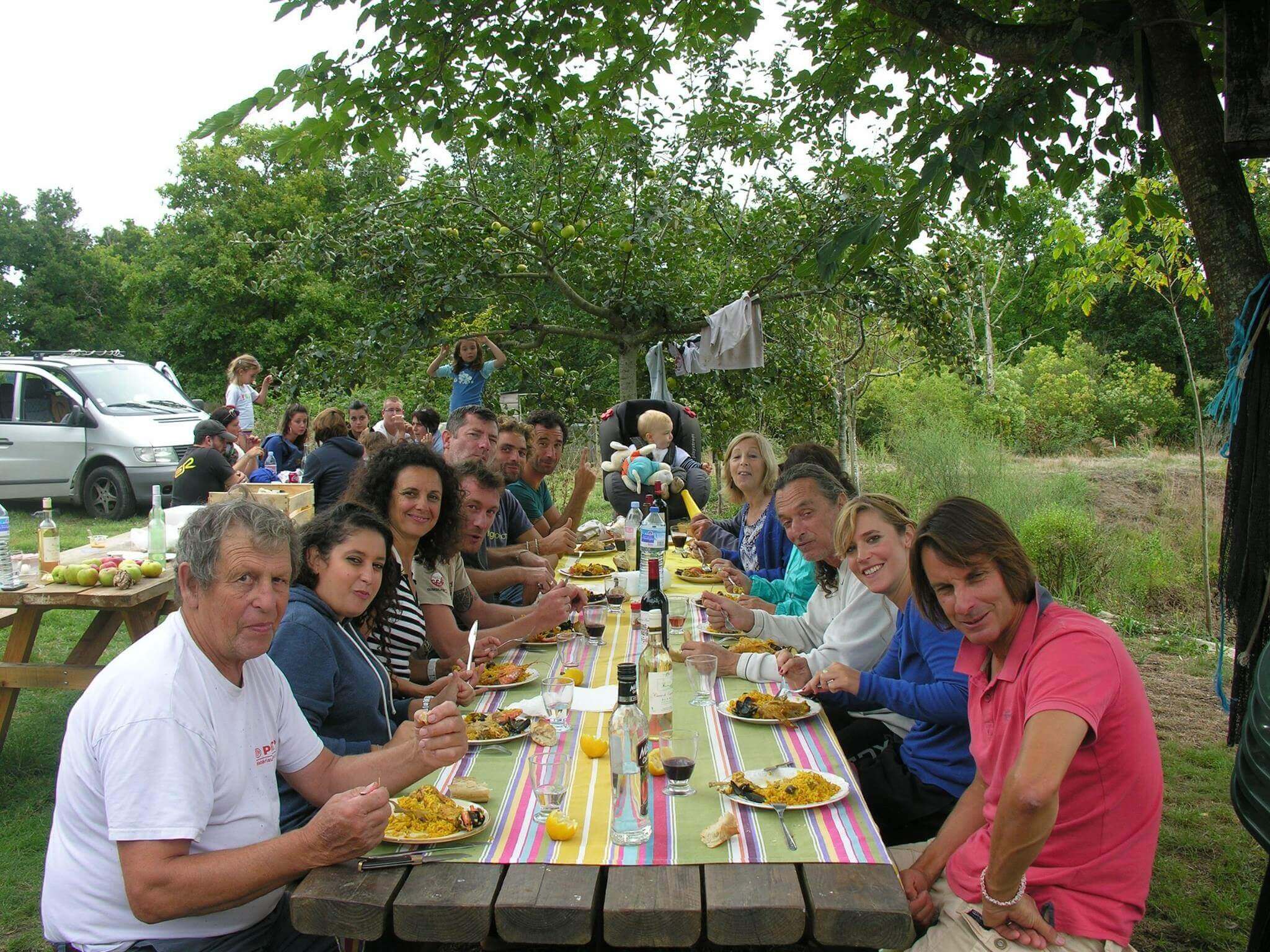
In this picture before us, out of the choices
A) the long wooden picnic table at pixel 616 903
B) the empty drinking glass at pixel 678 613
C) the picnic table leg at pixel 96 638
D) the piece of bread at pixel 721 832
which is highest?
the empty drinking glass at pixel 678 613

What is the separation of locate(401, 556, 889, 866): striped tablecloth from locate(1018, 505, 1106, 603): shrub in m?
5.45

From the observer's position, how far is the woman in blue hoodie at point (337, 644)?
231 centimetres

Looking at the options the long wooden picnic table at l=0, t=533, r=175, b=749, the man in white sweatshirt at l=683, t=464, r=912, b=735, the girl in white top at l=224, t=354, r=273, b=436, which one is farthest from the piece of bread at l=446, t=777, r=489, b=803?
the girl in white top at l=224, t=354, r=273, b=436

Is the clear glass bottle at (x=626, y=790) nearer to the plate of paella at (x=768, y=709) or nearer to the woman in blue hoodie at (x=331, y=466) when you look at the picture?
the plate of paella at (x=768, y=709)

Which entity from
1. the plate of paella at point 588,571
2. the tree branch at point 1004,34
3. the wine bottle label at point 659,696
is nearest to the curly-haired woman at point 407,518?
the wine bottle label at point 659,696

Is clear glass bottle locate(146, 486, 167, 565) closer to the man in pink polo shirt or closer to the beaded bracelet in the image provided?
the man in pink polo shirt

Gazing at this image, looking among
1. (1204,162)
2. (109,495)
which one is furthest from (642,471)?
(109,495)

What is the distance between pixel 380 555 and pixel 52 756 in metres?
2.98

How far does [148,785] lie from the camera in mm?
1670

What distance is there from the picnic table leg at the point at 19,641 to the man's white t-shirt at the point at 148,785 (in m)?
2.98

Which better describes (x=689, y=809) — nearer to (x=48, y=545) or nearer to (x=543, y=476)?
(x=48, y=545)

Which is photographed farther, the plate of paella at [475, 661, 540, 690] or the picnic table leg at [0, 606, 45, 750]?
the picnic table leg at [0, 606, 45, 750]

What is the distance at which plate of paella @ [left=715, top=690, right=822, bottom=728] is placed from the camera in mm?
2568

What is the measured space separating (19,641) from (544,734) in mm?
3350
